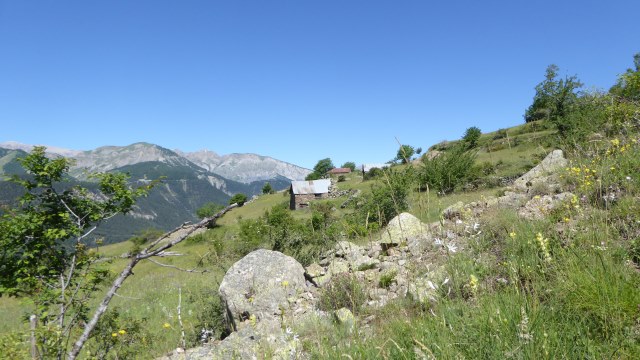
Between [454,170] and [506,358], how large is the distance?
23411 mm

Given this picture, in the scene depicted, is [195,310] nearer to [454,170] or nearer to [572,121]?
[454,170]

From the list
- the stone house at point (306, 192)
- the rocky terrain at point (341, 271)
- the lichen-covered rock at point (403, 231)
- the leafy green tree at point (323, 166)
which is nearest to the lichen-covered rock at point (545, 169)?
the rocky terrain at point (341, 271)

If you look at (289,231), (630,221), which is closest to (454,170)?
(289,231)

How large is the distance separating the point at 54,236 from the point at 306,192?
65.7 metres

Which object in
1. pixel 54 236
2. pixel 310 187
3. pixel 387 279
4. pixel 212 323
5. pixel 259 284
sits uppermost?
pixel 310 187

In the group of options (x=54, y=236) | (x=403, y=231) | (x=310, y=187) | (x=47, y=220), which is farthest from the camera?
(x=310, y=187)

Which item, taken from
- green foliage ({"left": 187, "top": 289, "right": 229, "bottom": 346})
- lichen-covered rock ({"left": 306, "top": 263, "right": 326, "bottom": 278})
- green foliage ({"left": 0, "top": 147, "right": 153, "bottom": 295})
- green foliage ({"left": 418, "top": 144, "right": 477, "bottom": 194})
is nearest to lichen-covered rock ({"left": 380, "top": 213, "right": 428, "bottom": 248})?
lichen-covered rock ({"left": 306, "top": 263, "right": 326, "bottom": 278})

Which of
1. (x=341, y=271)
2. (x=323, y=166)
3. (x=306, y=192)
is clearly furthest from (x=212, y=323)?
(x=323, y=166)

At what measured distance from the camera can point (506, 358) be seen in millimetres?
1916

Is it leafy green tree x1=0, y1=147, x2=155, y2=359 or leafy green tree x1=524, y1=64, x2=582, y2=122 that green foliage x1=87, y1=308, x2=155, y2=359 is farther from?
leafy green tree x1=524, y1=64, x2=582, y2=122

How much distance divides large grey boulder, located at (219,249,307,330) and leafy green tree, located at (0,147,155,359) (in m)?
2.85

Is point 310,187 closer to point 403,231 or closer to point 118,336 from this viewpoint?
point 403,231

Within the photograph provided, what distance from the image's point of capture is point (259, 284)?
8234 mm

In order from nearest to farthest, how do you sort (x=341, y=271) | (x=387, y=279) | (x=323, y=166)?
(x=387, y=279)
(x=341, y=271)
(x=323, y=166)
